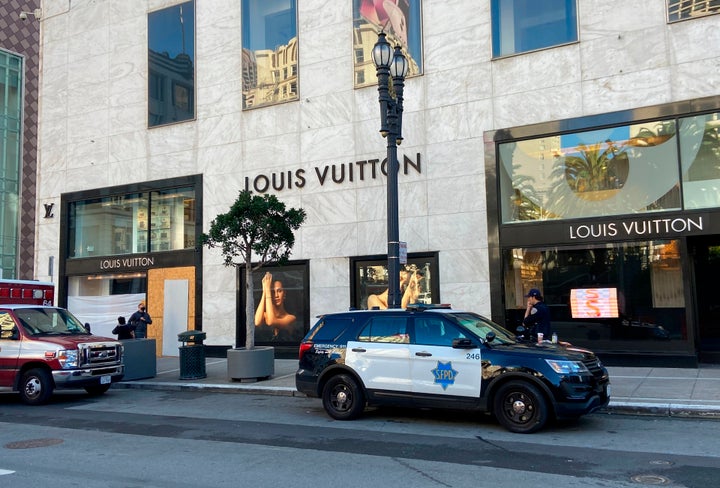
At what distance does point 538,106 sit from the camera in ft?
50.3

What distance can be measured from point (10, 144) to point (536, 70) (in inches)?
819

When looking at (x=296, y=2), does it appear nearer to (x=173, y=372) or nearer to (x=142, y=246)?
(x=142, y=246)

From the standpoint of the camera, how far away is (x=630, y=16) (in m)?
14.5

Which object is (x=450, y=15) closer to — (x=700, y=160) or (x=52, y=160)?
(x=700, y=160)

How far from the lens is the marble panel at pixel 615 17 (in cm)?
1428

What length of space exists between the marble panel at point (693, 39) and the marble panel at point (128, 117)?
1586 cm

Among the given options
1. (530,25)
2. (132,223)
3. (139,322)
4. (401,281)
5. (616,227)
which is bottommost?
(139,322)

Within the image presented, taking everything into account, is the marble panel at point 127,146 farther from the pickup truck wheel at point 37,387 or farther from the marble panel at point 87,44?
the pickup truck wheel at point 37,387

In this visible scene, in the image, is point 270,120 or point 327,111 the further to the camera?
point 270,120

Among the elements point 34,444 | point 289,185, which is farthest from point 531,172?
point 34,444

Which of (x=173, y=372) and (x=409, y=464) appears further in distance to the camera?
(x=173, y=372)

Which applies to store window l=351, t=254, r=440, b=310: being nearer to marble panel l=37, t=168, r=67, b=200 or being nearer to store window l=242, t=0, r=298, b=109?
store window l=242, t=0, r=298, b=109

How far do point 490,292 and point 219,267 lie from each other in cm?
841

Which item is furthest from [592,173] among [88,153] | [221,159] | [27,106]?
[27,106]
